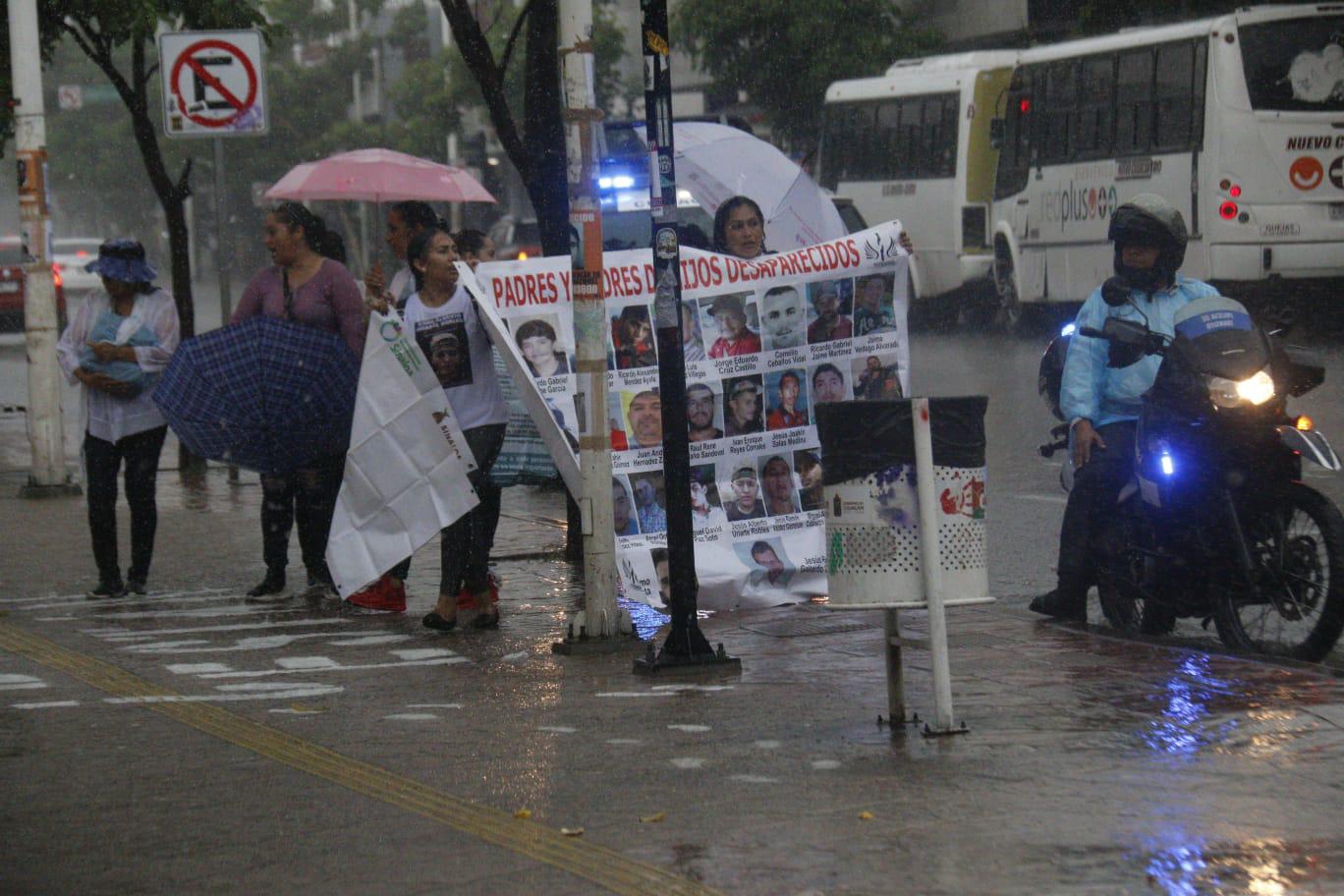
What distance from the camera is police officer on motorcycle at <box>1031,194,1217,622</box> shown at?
26.0 ft

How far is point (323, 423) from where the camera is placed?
31.3 ft

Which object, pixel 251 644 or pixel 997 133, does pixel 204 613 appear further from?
pixel 997 133

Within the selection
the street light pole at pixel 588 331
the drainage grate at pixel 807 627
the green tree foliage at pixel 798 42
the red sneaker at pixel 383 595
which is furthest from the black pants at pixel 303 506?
the green tree foliage at pixel 798 42

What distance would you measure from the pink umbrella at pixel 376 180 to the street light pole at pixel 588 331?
9.64 meters

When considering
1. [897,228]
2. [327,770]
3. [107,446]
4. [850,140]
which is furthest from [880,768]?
[850,140]

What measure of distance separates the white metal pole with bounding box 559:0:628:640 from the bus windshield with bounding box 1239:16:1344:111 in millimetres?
16492

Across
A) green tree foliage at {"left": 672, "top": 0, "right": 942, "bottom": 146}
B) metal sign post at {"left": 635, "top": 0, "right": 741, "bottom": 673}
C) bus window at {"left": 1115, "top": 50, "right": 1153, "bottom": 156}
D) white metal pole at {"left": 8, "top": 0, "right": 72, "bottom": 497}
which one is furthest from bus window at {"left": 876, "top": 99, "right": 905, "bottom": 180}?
metal sign post at {"left": 635, "top": 0, "right": 741, "bottom": 673}

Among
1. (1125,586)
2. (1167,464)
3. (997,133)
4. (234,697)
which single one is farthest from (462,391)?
(997,133)

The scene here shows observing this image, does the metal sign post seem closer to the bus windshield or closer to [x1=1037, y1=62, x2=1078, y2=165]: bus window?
the bus windshield

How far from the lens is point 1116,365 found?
7.82 meters

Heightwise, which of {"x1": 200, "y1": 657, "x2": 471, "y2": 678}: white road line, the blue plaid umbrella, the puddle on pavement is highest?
the blue plaid umbrella

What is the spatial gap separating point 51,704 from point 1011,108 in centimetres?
2297

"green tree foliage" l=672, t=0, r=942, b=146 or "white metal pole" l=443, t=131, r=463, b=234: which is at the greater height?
"green tree foliage" l=672, t=0, r=942, b=146

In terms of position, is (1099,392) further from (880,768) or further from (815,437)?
(880,768)
